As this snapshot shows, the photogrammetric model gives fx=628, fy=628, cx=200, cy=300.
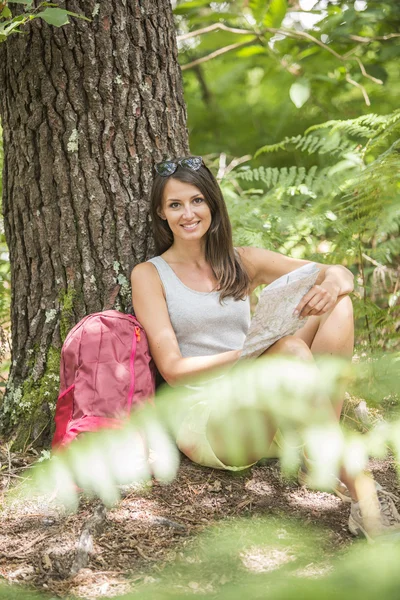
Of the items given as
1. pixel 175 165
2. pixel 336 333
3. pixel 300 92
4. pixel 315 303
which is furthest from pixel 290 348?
pixel 300 92

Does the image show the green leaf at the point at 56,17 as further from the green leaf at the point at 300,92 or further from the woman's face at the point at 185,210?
the green leaf at the point at 300,92

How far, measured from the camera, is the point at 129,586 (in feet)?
6.48

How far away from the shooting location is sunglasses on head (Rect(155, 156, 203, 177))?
9.55 ft

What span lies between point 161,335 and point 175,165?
80 cm

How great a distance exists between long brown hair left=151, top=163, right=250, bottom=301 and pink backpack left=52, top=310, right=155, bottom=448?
518 mm

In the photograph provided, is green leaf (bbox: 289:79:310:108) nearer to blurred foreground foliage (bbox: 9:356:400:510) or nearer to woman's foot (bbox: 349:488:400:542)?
woman's foot (bbox: 349:488:400:542)

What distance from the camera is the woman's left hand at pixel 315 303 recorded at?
8.31 feet

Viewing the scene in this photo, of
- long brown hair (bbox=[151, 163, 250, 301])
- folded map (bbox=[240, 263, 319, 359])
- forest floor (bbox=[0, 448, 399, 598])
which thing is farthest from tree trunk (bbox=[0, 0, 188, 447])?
folded map (bbox=[240, 263, 319, 359])

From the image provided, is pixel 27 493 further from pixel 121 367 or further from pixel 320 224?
pixel 320 224

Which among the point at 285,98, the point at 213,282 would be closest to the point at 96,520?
the point at 213,282

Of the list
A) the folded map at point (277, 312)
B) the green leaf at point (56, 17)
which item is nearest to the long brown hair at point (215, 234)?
the folded map at point (277, 312)

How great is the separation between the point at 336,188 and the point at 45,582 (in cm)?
287

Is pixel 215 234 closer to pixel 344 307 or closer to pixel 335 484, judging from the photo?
pixel 344 307

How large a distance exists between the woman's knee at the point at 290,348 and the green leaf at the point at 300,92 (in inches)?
85.1
